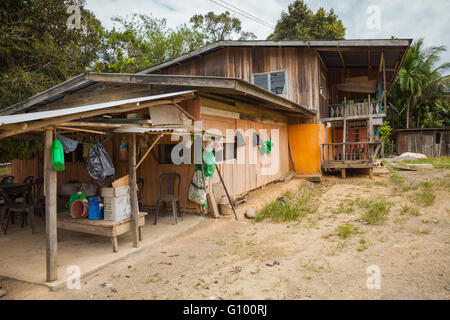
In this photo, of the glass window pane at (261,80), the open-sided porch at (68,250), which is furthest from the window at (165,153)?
the glass window pane at (261,80)

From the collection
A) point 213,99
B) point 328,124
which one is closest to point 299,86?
point 328,124

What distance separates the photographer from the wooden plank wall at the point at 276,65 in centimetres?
1206

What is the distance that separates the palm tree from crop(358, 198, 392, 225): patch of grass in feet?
72.1

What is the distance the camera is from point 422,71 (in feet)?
82.2

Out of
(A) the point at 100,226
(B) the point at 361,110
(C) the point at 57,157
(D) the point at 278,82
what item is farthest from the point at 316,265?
(B) the point at 361,110

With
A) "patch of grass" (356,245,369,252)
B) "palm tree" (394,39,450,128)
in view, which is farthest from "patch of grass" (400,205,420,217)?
"palm tree" (394,39,450,128)

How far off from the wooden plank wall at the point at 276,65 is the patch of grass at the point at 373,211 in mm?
5749

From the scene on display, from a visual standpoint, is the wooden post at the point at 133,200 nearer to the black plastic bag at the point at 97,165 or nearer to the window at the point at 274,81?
the black plastic bag at the point at 97,165

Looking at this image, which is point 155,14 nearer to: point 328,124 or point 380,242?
point 328,124

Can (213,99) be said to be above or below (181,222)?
above

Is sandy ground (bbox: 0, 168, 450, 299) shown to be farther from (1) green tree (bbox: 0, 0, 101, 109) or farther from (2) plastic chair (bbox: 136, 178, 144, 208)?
(1) green tree (bbox: 0, 0, 101, 109)

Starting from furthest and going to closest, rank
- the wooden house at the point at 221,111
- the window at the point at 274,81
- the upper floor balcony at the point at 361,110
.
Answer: the window at the point at 274,81, the upper floor balcony at the point at 361,110, the wooden house at the point at 221,111
